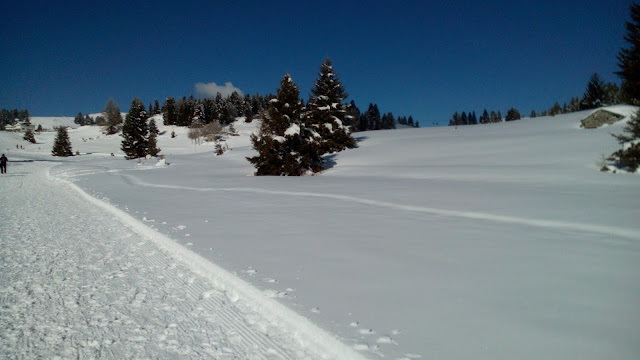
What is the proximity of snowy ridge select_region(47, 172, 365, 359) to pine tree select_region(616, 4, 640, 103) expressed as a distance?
18.8m

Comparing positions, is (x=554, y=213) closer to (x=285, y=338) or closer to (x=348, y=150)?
(x=285, y=338)

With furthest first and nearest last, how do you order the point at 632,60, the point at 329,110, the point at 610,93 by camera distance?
the point at 610,93, the point at 329,110, the point at 632,60

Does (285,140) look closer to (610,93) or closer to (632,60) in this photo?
(632,60)

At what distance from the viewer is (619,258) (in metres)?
4.22

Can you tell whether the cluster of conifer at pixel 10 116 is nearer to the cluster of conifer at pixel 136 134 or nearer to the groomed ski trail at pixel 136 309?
the cluster of conifer at pixel 136 134

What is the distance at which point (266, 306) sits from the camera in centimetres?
340

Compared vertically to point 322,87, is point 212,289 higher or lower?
lower

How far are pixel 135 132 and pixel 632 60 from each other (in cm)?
5019

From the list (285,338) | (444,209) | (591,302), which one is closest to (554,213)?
(444,209)

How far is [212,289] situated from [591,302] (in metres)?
4.16

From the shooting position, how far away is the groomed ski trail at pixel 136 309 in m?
2.77

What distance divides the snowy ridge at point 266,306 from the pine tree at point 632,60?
1878 cm

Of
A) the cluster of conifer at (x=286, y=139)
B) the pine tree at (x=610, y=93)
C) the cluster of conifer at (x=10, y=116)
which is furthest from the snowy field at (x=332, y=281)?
the cluster of conifer at (x=10, y=116)

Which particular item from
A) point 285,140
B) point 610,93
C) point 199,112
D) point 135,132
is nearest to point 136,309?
point 285,140
